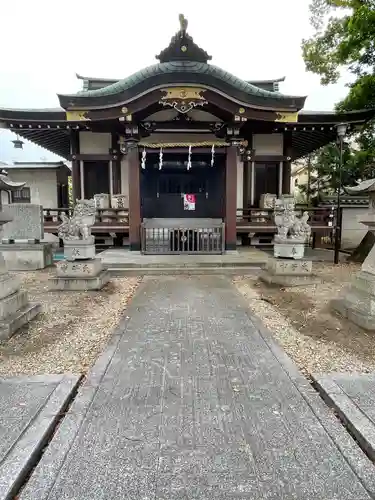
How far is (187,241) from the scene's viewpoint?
10.4m

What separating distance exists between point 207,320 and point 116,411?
244cm

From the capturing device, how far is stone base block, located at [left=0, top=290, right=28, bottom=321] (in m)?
4.27

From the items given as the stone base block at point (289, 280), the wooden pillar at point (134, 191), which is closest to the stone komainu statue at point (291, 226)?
the stone base block at point (289, 280)

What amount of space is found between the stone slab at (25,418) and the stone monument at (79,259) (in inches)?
148

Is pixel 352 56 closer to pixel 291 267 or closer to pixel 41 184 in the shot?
pixel 291 267

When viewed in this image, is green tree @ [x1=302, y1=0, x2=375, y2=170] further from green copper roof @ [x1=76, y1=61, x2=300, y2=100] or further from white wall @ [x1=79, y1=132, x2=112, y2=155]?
white wall @ [x1=79, y1=132, x2=112, y2=155]

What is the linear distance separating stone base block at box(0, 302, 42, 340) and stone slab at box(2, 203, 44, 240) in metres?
4.90

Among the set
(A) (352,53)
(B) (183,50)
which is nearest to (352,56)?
(A) (352,53)

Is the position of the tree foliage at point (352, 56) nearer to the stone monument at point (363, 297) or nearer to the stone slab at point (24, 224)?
the stone monument at point (363, 297)

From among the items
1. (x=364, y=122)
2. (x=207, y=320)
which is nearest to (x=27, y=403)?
(x=207, y=320)

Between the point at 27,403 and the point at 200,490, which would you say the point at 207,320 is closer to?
the point at 27,403

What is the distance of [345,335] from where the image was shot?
4273 millimetres

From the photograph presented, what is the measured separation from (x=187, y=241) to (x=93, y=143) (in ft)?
18.6

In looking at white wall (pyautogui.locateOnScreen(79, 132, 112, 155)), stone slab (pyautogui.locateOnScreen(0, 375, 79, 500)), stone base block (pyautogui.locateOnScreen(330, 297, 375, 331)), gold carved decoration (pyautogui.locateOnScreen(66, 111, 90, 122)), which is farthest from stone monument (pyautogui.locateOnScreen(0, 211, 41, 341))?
white wall (pyautogui.locateOnScreen(79, 132, 112, 155))
